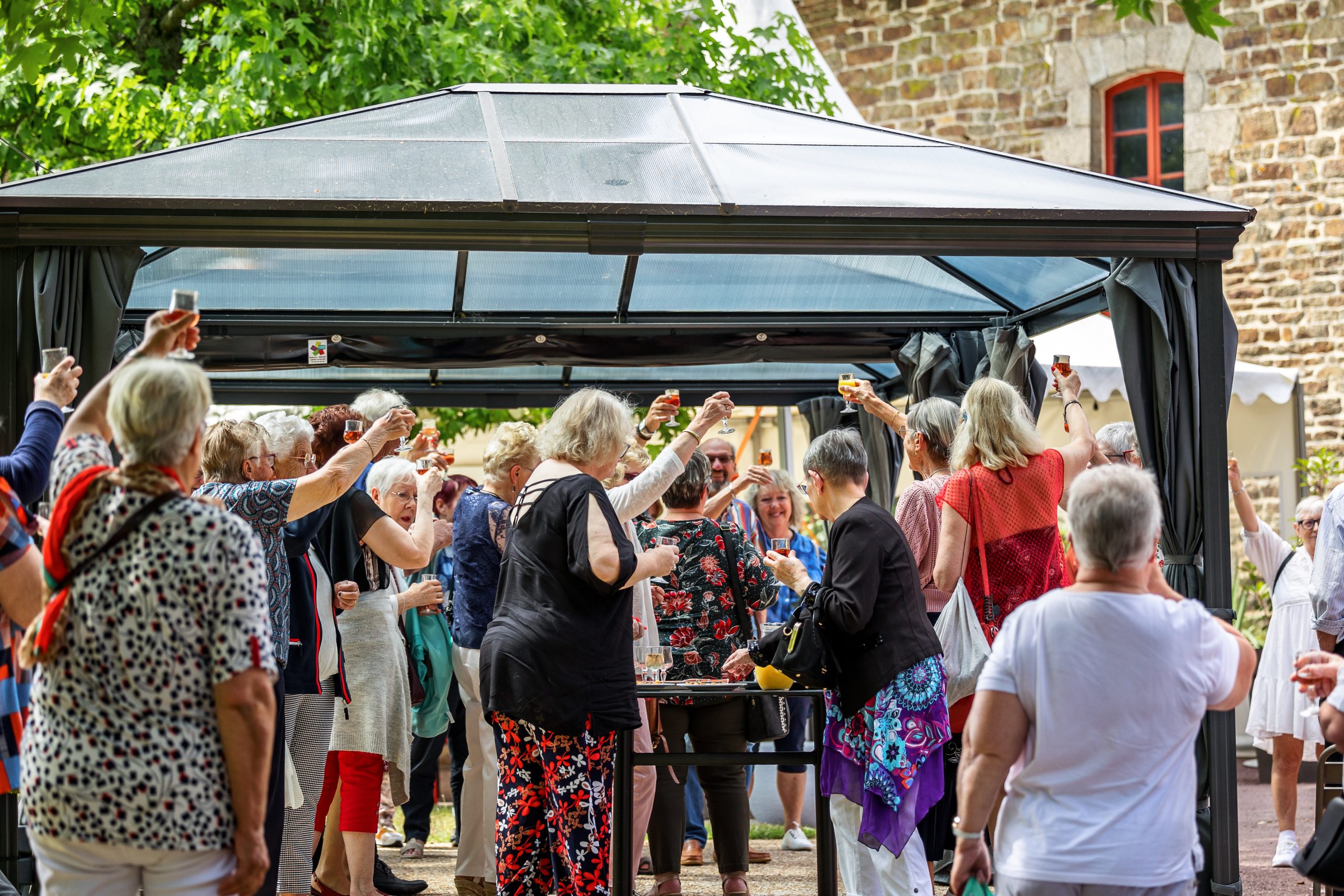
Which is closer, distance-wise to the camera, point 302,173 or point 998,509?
point 998,509

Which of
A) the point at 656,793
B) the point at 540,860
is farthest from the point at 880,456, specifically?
the point at 540,860

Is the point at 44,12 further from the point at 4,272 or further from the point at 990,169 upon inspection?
the point at 990,169

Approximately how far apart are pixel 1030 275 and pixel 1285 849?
2.70 m

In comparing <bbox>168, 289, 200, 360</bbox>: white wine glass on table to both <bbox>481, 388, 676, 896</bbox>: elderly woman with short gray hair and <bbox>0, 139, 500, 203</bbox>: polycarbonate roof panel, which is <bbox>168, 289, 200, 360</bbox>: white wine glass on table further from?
<bbox>0, 139, 500, 203</bbox>: polycarbonate roof panel

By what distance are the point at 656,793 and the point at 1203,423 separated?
2469 mm

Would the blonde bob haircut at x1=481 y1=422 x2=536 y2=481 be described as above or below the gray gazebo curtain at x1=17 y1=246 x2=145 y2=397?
below

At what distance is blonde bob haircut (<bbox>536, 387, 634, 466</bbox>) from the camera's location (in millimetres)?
4277

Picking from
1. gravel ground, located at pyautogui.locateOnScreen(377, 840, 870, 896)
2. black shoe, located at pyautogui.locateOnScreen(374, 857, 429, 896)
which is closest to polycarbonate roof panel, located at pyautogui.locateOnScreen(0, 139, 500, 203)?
black shoe, located at pyautogui.locateOnScreen(374, 857, 429, 896)

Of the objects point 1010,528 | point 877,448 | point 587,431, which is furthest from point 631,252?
point 877,448

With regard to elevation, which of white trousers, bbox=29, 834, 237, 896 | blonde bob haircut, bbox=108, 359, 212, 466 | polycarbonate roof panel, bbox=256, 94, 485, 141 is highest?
polycarbonate roof panel, bbox=256, 94, 485, 141

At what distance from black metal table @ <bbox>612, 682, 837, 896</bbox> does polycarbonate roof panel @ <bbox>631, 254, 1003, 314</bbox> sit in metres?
2.27

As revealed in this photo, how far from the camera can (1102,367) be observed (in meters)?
9.59

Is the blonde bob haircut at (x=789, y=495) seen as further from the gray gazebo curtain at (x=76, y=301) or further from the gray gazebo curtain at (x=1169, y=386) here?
the gray gazebo curtain at (x=76, y=301)

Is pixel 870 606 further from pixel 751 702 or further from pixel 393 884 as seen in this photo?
pixel 393 884
